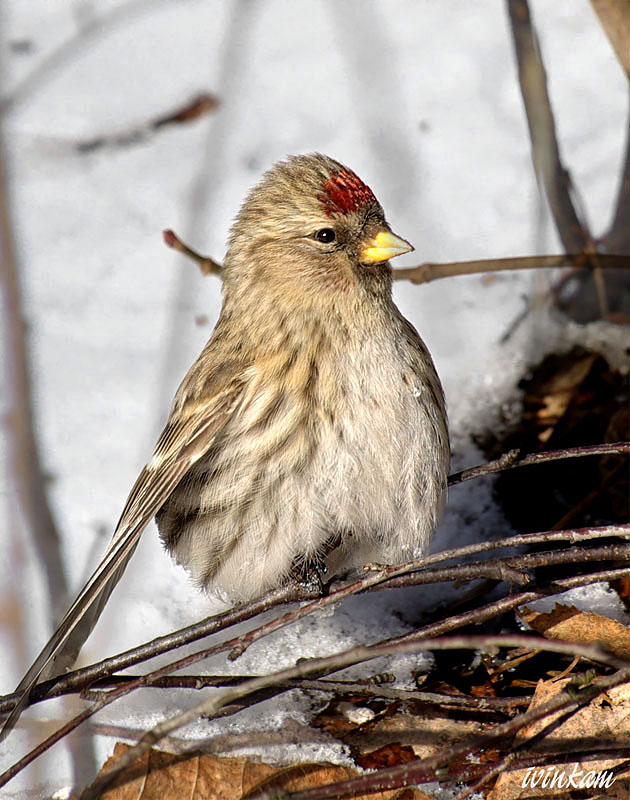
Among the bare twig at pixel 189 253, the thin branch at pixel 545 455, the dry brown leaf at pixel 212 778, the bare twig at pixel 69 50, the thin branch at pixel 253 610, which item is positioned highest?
the bare twig at pixel 69 50

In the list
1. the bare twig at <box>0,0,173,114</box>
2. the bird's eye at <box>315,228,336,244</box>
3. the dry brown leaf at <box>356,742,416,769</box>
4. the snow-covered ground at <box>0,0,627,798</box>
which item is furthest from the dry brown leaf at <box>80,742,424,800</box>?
the bare twig at <box>0,0,173,114</box>

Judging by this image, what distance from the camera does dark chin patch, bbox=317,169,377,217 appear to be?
2.51 m

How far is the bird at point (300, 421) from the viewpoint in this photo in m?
2.37

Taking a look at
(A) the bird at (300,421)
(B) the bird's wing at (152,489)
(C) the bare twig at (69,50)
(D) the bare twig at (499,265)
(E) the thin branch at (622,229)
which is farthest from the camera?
(C) the bare twig at (69,50)

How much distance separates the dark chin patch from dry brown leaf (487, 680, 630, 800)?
44.8 inches

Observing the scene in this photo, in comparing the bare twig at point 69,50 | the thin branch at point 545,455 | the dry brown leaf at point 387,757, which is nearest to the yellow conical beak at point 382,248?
the thin branch at point 545,455

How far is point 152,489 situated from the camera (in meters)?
2.40

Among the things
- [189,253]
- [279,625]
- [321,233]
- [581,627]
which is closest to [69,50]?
[189,253]

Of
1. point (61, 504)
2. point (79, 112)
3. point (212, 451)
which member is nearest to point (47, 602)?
point (61, 504)

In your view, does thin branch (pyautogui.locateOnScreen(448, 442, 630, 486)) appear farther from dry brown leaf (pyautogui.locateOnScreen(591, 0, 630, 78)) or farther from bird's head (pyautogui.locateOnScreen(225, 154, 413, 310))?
dry brown leaf (pyautogui.locateOnScreen(591, 0, 630, 78))

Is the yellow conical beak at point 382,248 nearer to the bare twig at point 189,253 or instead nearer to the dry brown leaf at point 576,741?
the bare twig at point 189,253

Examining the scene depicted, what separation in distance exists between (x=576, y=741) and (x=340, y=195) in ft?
4.18

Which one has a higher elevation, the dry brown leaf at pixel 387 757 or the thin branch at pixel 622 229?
the thin branch at pixel 622 229

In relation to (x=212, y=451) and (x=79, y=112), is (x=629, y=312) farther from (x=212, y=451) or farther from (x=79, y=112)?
(x=79, y=112)
